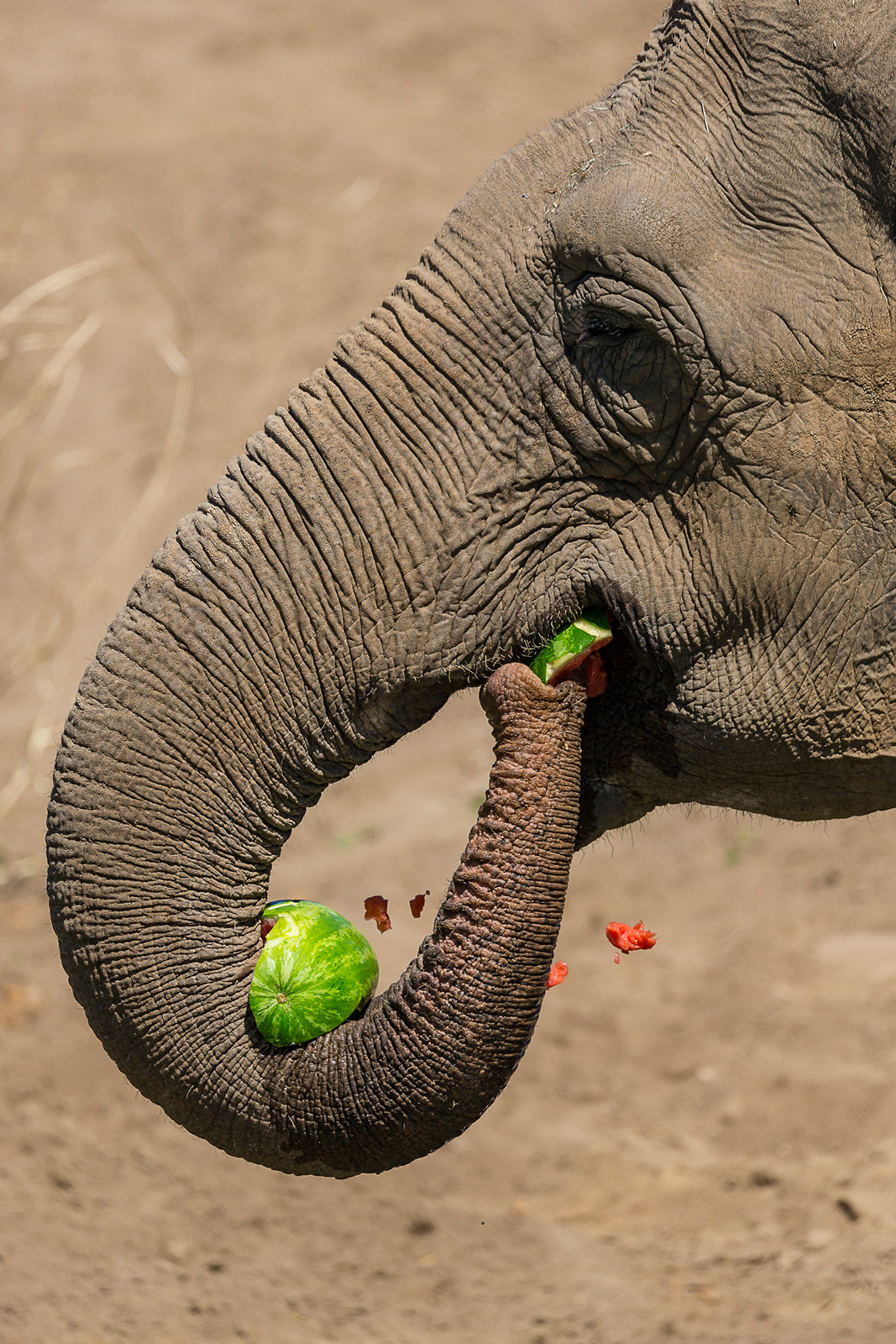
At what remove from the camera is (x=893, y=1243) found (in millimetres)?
4691

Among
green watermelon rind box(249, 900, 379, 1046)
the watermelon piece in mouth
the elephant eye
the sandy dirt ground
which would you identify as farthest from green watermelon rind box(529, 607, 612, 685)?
the sandy dirt ground

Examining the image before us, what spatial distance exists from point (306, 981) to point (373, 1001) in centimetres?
13

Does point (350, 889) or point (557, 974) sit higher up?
point (350, 889)

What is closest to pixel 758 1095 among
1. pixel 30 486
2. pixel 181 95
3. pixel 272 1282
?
pixel 272 1282

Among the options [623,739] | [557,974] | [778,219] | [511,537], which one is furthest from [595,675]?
[778,219]

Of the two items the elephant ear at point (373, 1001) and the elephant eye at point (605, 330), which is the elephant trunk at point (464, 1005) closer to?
the elephant ear at point (373, 1001)

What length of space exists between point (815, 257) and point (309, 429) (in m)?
0.91

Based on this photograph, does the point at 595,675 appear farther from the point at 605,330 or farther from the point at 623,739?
the point at 605,330

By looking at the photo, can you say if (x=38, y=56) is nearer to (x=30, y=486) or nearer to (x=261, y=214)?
(x=261, y=214)

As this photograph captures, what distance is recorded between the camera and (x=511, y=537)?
2721 millimetres

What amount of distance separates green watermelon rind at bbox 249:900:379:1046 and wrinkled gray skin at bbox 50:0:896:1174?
1.8 inches

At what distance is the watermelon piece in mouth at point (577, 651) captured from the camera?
273 cm

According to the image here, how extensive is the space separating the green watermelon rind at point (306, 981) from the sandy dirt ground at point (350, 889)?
233cm

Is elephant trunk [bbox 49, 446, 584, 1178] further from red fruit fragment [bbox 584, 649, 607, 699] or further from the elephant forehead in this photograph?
the elephant forehead
